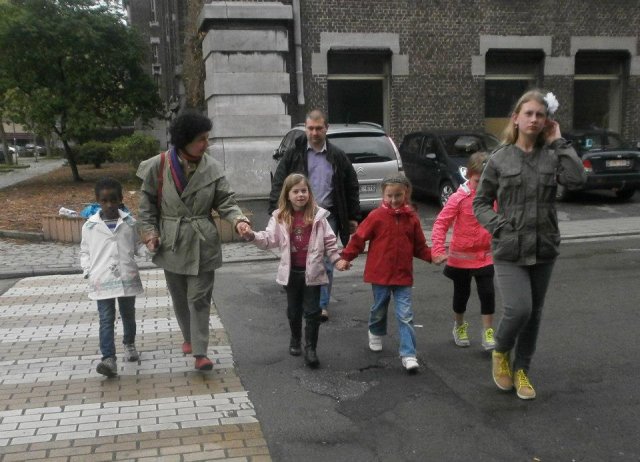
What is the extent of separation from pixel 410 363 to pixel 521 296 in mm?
1132

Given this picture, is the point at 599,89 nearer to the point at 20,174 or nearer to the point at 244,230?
the point at 244,230

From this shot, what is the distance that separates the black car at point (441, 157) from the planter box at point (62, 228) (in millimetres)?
7127

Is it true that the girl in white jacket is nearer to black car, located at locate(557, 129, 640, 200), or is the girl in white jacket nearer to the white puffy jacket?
the white puffy jacket

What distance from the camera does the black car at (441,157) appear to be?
13586 mm

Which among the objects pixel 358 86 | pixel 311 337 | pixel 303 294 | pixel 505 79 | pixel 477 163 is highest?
pixel 505 79

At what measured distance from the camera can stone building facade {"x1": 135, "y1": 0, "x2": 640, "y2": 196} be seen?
15.9 metres

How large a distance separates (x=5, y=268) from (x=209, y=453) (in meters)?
6.56

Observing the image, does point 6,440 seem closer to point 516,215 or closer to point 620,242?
point 516,215

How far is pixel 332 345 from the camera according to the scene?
571cm

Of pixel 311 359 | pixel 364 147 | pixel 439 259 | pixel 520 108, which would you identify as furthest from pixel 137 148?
pixel 520 108

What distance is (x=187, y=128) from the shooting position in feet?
15.3

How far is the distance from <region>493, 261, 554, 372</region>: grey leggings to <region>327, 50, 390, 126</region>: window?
13.5 m

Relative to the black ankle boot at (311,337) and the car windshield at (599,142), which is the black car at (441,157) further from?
the black ankle boot at (311,337)

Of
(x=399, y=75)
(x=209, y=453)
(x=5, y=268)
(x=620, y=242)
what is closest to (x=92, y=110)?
(x=399, y=75)
